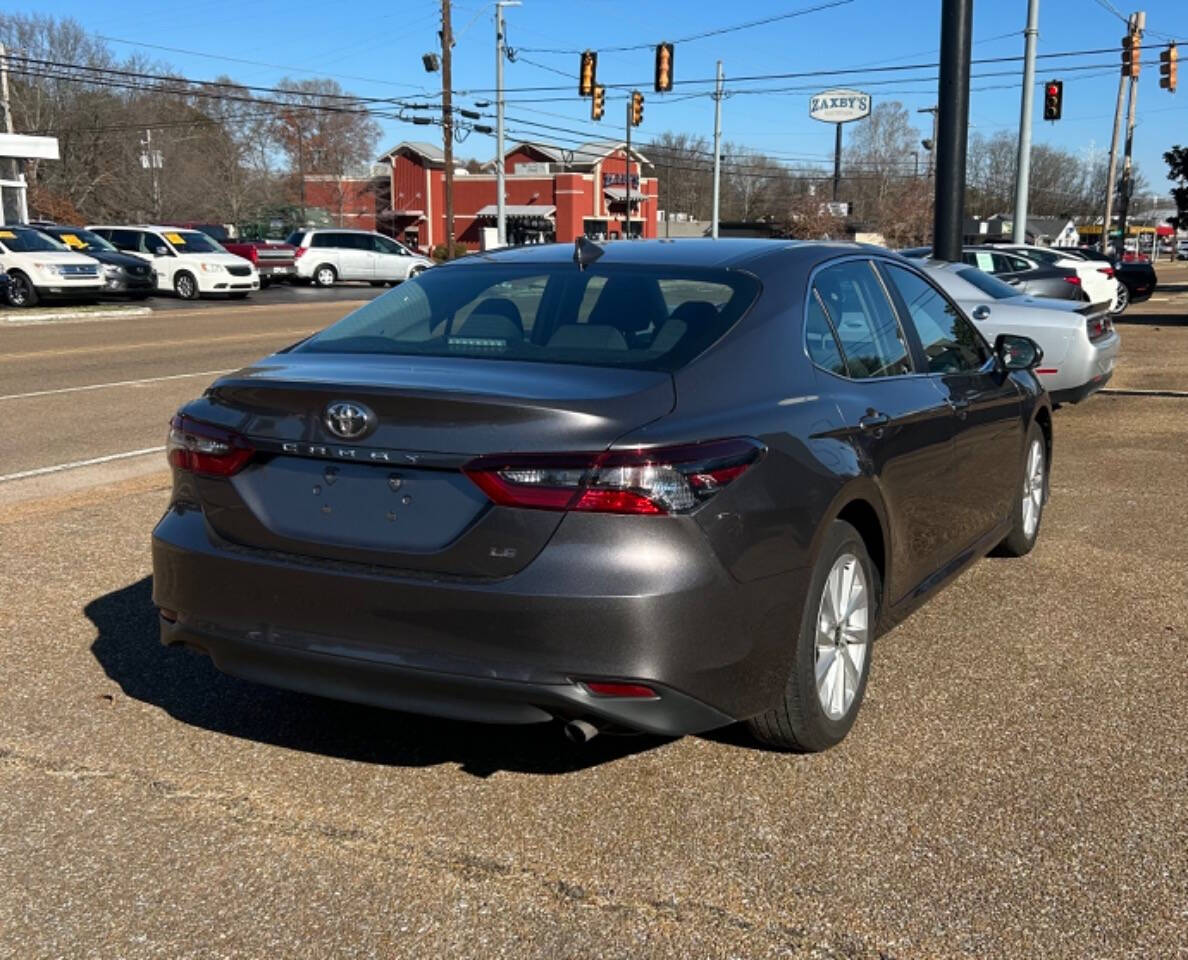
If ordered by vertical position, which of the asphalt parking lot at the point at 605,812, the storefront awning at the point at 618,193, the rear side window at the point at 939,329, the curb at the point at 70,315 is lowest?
the asphalt parking lot at the point at 605,812

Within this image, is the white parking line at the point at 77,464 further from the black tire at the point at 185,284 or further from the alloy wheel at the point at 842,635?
the black tire at the point at 185,284

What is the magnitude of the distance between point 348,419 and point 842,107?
184ft

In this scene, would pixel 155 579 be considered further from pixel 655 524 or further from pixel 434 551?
pixel 655 524

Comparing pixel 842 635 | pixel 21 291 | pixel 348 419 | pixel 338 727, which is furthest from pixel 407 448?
pixel 21 291

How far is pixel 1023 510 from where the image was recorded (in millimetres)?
5824

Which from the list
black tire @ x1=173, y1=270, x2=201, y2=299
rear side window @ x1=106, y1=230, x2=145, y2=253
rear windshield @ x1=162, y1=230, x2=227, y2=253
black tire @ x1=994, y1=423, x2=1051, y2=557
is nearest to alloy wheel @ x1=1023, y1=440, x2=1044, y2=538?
black tire @ x1=994, y1=423, x2=1051, y2=557

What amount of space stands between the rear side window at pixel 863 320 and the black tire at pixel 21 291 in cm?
2471

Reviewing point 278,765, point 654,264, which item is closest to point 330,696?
point 278,765

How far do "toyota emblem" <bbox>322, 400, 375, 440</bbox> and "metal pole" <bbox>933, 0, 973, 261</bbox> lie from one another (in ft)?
34.8

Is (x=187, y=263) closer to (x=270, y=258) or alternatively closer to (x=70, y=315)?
(x=270, y=258)

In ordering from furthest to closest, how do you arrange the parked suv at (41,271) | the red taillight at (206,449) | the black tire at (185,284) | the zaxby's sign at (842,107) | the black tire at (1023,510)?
the zaxby's sign at (842,107) < the black tire at (185,284) < the parked suv at (41,271) < the black tire at (1023,510) < the red taillight at (206,449)

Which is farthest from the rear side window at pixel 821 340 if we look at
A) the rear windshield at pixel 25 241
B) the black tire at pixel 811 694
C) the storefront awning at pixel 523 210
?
the storefront awning at pixel 523 210

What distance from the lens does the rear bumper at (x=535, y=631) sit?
9.72 feet

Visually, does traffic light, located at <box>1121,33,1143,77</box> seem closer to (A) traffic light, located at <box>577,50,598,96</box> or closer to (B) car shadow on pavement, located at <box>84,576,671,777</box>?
(A) traffic light, located at <box>577,50,598,96</box>
